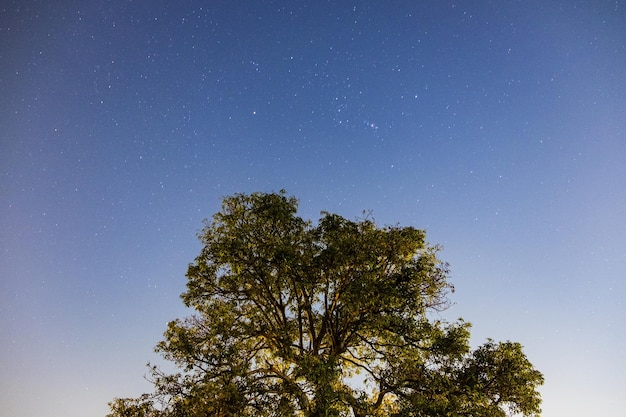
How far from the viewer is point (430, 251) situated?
1792 cm

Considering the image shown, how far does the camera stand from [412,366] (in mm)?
16406

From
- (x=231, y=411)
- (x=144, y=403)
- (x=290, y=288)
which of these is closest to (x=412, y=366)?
(x=290, y=288)

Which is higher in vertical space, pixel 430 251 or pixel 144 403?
pixel 430 251

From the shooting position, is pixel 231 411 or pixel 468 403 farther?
pixel 468 403

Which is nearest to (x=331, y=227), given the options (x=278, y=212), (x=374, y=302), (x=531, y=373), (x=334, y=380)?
(x=278, y=212)

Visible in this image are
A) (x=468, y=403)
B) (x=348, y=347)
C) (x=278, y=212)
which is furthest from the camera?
(x=348, y=347)

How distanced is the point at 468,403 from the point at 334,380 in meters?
5.40

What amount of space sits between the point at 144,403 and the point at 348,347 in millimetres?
8654

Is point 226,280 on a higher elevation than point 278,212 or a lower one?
lower

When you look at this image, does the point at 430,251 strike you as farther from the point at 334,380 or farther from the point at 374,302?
the point at 334,380

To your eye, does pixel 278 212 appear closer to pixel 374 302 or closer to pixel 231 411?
pixel 374 302

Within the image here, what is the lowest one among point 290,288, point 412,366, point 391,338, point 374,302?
point 412,366

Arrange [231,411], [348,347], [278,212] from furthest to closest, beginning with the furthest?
[348,347] < [278,212] < [231,411]

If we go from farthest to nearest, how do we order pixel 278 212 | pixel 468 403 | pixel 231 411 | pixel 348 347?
pixel 348 347 → pixel 278 212 → pixel 468 403 → pixel 231 411
